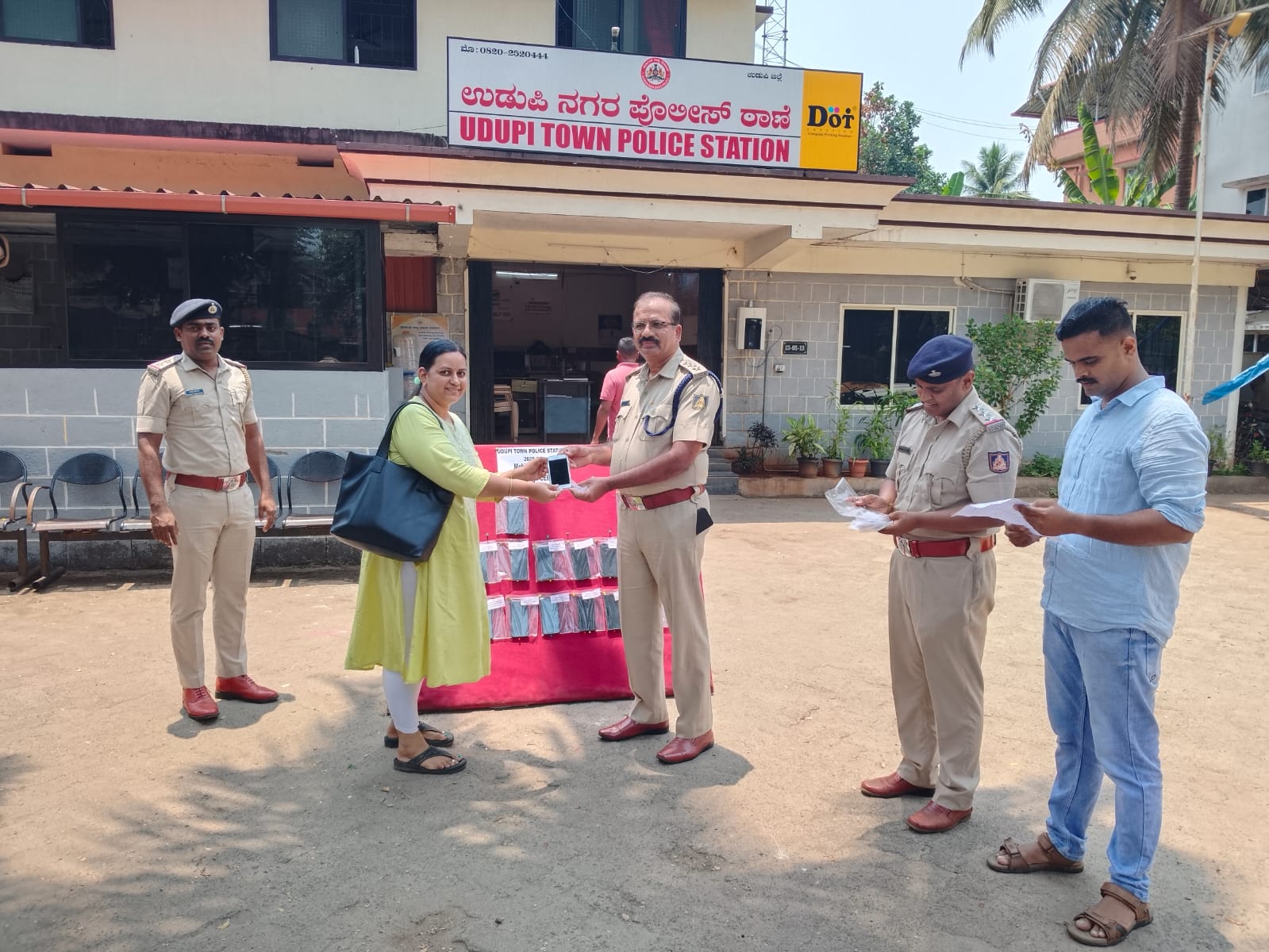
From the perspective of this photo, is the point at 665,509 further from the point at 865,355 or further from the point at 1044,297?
the point at 1044,297

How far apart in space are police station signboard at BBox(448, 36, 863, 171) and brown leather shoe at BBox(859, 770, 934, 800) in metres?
7.23

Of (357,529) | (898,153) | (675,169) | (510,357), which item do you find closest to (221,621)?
(357,529)

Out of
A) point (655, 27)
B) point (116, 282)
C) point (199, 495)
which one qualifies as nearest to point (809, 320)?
point (655, 27)

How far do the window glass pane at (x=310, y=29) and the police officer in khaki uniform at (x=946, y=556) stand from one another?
9652 millimetres

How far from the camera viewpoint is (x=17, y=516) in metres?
6.55

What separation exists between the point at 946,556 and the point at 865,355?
9289mm

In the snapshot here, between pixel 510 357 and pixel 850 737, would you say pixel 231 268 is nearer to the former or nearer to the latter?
pixel 850 737

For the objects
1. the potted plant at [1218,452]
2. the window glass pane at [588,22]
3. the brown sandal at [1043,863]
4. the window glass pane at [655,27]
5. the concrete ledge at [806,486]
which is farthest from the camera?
the potted plant at [1218,452]

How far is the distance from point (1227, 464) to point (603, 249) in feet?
30.2

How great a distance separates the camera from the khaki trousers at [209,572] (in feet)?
13.9

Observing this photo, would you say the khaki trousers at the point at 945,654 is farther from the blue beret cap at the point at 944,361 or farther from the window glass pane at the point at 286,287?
the window glass pane at the point at 286,287

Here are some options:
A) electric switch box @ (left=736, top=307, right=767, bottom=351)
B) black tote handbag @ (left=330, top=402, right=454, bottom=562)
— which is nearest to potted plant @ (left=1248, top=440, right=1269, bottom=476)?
electric switch box @ (left=736, top=307, right=767, bottom=351)

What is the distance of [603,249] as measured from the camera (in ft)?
36.2

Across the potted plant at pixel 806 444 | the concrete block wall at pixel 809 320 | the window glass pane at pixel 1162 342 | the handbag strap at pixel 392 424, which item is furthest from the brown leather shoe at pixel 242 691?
the window glass pane at pixel 1162 342
